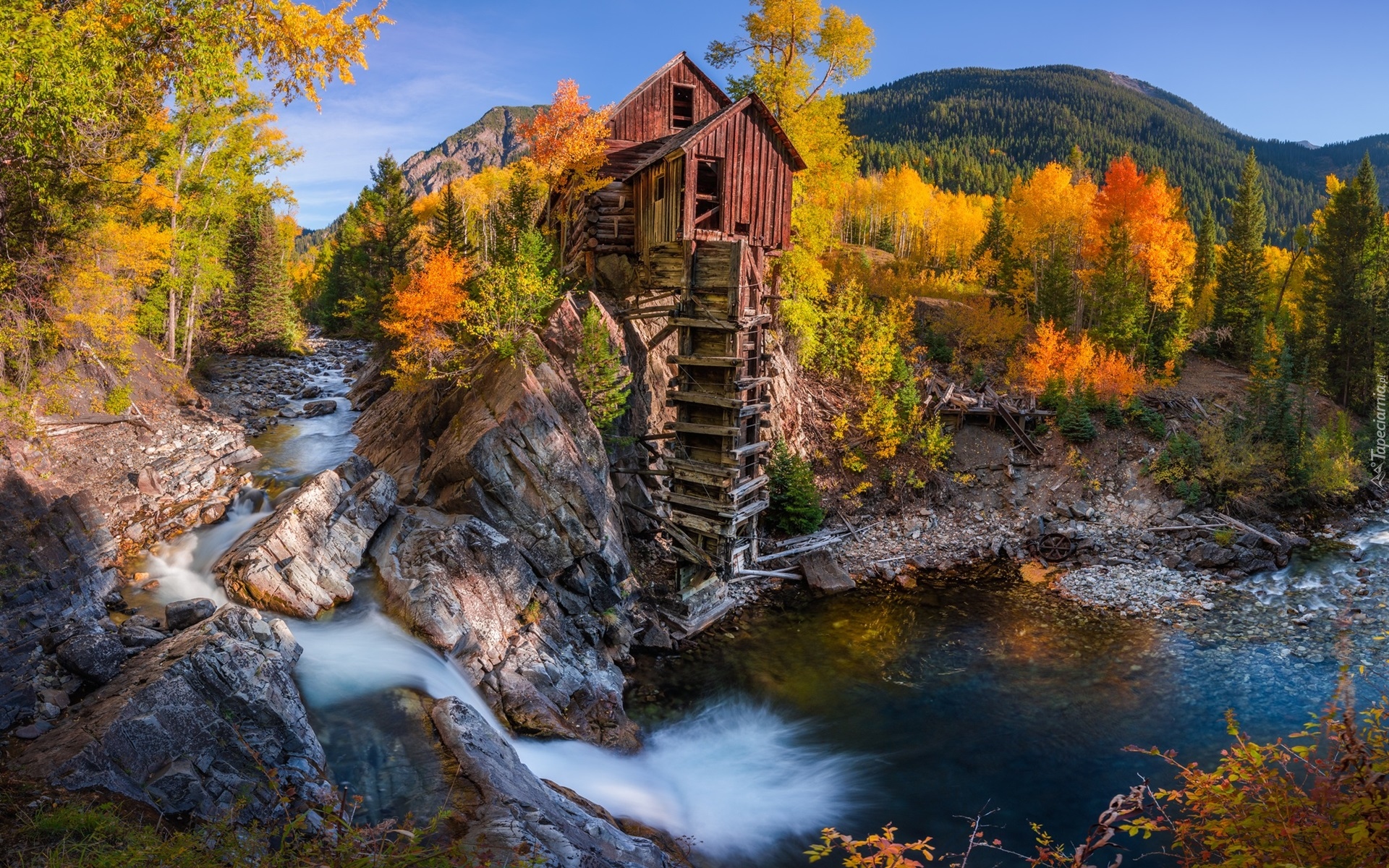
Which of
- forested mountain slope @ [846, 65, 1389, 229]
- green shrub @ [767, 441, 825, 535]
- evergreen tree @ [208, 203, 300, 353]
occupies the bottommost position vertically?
green shrub @ [767, 441, 825, 535]

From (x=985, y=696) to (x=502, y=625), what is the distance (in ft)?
39.3

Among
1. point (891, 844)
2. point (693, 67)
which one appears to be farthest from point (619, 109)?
point (891, 844)

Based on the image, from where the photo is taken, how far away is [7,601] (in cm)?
1130

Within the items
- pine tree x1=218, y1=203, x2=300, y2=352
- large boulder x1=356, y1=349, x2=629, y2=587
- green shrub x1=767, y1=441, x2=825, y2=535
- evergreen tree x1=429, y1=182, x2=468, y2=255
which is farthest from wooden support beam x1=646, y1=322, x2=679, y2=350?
pine tree x1=218, y1=203, x2=300, y2=352

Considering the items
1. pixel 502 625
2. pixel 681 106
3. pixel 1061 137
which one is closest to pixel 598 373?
pixel 502 625

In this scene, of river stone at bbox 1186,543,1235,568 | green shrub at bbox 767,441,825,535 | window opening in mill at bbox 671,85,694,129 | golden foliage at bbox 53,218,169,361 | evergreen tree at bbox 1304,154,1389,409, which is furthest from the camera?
evergreen tree at bbox 1304,154,1389,409

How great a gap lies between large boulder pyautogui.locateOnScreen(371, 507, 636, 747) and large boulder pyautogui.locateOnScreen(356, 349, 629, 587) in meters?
0.73

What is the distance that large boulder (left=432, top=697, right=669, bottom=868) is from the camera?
27.7ft

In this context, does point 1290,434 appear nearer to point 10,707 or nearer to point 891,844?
point 891,844

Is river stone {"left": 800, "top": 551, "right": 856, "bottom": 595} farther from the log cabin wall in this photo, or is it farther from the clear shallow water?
the log cabin wall

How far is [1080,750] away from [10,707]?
18634mm

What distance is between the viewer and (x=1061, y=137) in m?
141

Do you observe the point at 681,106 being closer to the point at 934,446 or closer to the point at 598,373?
the point at 598,373

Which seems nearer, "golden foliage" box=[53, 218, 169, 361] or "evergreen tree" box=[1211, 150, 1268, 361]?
"golden foliage" box=[53, 218, 169, 361]
